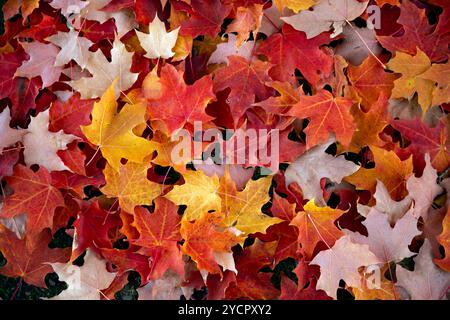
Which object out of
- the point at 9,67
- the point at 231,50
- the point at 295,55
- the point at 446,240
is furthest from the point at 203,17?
the point at 446,240

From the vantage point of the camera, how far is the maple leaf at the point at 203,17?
978 millimetres

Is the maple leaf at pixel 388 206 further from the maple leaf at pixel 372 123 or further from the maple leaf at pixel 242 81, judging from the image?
the maple leaf at pixel 242 81

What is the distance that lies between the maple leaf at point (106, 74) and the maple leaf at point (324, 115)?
0.31 m

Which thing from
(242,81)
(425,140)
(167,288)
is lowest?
(167,288)

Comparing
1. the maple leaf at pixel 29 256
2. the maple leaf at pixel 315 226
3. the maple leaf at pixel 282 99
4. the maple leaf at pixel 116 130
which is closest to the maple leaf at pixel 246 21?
the maple leaf at pixel 282 99

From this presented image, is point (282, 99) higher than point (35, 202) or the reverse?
higher

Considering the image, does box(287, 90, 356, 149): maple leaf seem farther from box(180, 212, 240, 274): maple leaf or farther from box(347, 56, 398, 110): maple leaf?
box(180, 212, 240, 274): maple leaf

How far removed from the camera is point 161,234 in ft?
3.18

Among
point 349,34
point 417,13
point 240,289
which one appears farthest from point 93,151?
point 417,13

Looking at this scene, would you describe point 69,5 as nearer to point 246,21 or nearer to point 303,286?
point 246,21

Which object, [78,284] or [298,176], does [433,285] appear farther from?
[78,284]

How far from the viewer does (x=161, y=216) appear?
974 mm

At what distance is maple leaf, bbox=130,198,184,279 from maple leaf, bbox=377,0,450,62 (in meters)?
0.51

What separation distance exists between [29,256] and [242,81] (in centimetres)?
53
